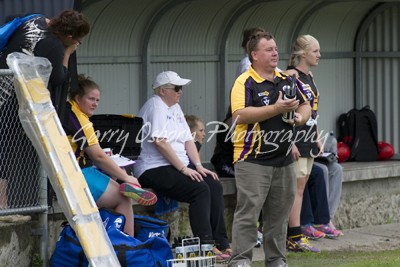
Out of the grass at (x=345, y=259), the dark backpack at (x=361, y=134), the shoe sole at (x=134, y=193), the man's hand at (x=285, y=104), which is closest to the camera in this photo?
the man's hand at (x=285, y=104)

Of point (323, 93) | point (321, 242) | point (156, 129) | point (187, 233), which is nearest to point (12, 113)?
point (156, 129)

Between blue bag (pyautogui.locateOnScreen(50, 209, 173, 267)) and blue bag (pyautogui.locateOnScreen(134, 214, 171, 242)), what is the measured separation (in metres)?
0.40

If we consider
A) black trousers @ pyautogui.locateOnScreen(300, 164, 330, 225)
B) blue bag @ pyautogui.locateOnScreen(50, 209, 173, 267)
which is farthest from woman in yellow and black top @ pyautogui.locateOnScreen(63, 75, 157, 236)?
black trousers @ pyautogui.locateOnScreen(300, 164, 330, 225)

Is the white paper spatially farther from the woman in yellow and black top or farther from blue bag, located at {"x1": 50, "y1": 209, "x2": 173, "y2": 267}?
blue bag, located at {"x1": 50, "y1": 209, "x2": 173, "y2": 267}

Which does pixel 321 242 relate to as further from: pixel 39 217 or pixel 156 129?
pixel 39 217

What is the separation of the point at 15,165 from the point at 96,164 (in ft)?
2.33

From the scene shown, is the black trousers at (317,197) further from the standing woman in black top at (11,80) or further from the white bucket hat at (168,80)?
the standing woman in black top at (11,80)

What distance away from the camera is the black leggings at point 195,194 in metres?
9.05

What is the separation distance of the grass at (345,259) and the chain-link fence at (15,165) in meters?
2.00

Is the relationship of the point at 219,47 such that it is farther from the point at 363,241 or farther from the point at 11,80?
the point at 11,80

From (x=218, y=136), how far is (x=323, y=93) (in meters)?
2.43

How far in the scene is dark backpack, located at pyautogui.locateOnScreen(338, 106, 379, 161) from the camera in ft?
40.1

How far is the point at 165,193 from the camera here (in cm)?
929

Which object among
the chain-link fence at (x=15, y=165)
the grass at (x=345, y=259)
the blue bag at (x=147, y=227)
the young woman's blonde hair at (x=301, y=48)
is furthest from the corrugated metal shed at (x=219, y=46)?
the grass at (x=345, y=259)
